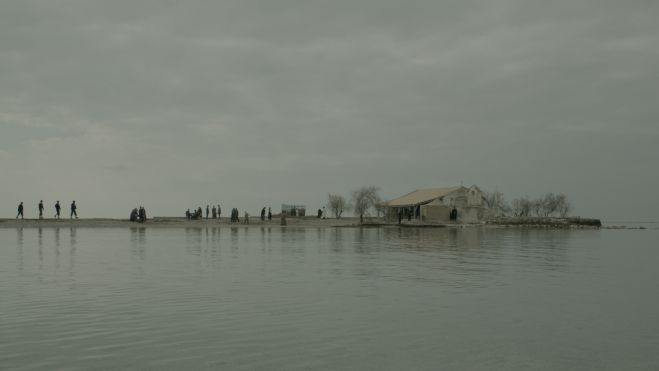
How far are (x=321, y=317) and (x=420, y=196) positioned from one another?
83.0 m

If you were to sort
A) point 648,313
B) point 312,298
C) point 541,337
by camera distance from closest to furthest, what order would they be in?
point 541,337 < point 648,313 < point 312,298

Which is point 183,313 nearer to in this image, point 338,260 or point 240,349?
point 240,349

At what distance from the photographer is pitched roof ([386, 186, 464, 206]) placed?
8962cm

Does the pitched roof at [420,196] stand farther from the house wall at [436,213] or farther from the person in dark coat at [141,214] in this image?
the person in dark coat at [141,214]

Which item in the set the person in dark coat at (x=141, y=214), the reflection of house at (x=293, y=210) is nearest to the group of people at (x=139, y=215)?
the person in dark coat at (x=141, y=214)

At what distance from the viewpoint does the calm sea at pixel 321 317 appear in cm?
916

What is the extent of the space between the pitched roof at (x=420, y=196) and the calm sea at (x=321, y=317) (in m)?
66.2

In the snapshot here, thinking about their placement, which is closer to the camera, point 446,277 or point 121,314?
point 121,314

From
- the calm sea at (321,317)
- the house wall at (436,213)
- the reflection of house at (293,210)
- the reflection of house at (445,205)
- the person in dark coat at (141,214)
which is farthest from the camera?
the reflection of house at (293,210)

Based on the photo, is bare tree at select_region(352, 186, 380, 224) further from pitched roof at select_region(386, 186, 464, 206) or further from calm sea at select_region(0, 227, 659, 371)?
calm sea at select_region(0, 227, 659, 371)

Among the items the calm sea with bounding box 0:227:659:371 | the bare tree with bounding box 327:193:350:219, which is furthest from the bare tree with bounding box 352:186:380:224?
the calm sea with bounding box 0:227:659:371

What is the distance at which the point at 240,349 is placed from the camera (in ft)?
31.5

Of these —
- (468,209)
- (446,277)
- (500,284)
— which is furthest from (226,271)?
(468,209)

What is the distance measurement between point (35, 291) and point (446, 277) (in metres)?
12.5
